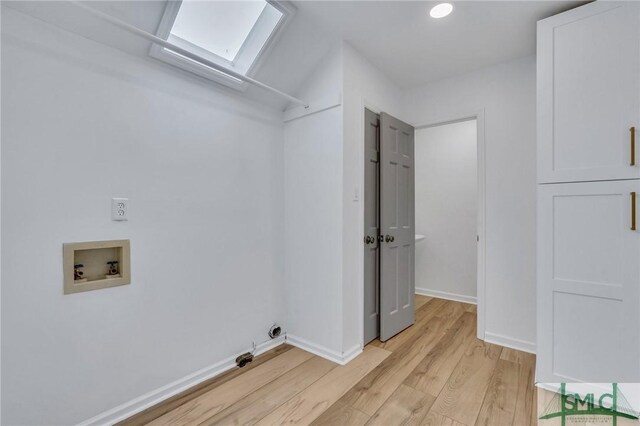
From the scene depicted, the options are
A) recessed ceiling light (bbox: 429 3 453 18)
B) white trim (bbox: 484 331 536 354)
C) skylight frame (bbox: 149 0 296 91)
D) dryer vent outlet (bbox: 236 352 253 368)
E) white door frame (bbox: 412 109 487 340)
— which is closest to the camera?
skylight frame (bbox: 149 0 296 91)

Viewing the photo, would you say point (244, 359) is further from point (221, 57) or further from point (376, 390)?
point (221, 57)

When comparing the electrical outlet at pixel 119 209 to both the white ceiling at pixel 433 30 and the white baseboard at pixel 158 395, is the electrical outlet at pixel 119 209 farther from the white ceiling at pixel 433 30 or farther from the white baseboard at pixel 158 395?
the white ceiling at pixel 433 30

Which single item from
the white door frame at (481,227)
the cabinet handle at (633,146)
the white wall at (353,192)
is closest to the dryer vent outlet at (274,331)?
the white wall at (353,192)

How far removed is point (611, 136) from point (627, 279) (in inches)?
32.0

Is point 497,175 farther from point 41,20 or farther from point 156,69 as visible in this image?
point 41,20

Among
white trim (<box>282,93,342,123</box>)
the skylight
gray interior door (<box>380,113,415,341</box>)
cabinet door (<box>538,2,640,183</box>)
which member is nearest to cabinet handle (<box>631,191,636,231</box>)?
cabinet door (<box>538,2,640,183</box>)

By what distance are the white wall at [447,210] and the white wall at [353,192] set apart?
1.81m

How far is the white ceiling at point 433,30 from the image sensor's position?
1873 mm

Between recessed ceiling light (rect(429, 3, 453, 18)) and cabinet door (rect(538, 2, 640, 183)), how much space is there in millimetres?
596

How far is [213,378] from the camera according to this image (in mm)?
2020

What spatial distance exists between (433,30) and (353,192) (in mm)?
1316

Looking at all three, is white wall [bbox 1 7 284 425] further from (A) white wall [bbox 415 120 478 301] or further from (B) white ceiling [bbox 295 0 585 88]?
(A) white wall [bbox 415 120 478 301]

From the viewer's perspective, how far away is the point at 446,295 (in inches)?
151

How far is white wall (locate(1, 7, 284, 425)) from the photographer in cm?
135
